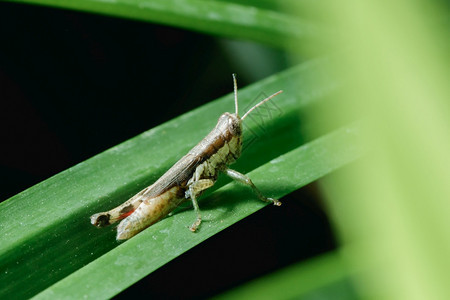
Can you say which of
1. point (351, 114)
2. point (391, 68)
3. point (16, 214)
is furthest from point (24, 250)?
point (391, 68)

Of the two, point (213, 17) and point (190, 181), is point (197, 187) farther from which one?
point (213, 17)

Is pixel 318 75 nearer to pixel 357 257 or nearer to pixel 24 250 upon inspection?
pixel 357 257

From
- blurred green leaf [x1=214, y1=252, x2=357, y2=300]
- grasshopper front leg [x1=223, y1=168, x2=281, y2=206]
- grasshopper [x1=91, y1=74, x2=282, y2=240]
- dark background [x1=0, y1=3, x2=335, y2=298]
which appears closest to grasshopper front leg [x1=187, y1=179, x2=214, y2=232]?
grasshopper [x1=91, y1=74, x2=282, y2=240]

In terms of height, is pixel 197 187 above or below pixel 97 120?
below

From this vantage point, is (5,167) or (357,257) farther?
(5,167)

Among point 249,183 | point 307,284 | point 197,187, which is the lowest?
point 307,284


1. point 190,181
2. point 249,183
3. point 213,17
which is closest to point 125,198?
point 190,181
